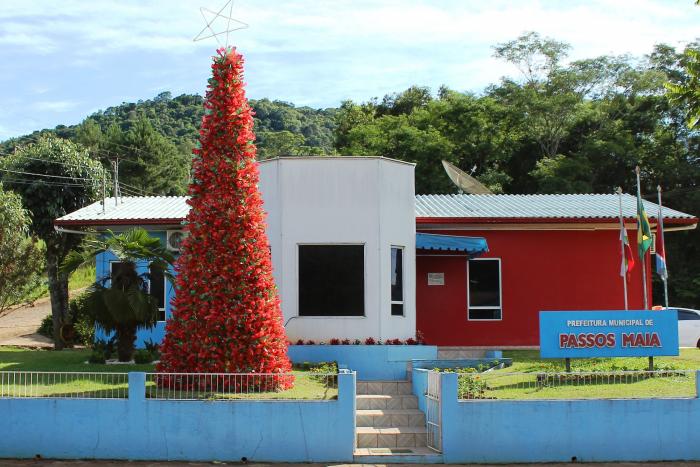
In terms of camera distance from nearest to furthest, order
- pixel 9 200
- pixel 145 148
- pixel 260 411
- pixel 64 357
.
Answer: pixel 260 411 < pixel 64 357 < pixel 9 200 < pixel 145 148

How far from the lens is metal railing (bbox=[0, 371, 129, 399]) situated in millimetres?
11406

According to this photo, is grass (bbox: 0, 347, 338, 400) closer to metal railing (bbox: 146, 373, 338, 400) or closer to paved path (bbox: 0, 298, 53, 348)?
metal railing (bbox: 146, 373, 338, 400)

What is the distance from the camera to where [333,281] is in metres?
15.4

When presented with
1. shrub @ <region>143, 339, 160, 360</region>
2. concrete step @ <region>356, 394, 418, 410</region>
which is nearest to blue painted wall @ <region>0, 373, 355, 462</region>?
concrete step @ <region>356, 394, 418, 410</region>

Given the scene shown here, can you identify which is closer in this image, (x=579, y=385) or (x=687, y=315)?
(x=579, y=385)

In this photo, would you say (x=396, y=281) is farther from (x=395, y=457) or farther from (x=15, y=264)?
(x=15, y=264)

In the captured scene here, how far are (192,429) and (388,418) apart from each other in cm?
297

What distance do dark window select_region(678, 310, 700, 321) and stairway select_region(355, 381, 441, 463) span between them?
9987mm

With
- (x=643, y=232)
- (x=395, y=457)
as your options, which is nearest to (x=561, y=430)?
(x=395, y=457)

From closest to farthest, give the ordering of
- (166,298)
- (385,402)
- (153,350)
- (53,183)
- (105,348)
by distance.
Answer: (385,402) → (105,348) → (153,350) → (166,298) → (53,183)

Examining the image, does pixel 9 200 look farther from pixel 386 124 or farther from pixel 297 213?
pixel 386 124

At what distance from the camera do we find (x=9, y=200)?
22.8m

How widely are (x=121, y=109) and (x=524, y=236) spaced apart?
66.9m

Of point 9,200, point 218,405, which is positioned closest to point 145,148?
point 9,200
